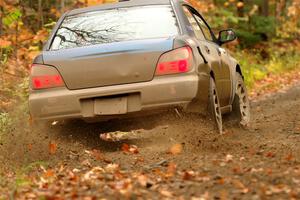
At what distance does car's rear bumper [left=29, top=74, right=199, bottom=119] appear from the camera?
6.83 m

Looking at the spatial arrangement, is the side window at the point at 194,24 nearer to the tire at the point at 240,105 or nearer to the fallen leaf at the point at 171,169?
the tire at the point at 240,105

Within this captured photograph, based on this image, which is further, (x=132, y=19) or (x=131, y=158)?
(x=132, y=19)

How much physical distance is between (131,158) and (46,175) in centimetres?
106

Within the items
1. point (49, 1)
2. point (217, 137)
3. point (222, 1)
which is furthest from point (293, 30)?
point (217, 137)

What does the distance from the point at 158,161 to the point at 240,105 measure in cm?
334

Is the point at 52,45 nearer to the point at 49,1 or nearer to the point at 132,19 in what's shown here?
the point at 132,19

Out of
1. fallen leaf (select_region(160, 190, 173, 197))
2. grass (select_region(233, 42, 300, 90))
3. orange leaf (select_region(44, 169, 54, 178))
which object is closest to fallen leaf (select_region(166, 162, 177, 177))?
fallen leaf (select_region(160, 190, 173, 197))

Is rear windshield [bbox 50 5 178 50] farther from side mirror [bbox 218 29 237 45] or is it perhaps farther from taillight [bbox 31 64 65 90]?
side mirror [bbox 218 29 237 45]

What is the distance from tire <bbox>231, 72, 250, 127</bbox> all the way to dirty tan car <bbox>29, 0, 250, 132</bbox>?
1889 millimetres

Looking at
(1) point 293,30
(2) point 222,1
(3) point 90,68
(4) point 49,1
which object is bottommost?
(1) point 293,30

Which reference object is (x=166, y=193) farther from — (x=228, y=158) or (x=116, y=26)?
(x=116, y=26)

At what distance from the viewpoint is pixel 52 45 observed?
24.5ft

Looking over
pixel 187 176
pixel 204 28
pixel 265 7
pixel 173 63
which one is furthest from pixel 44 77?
pixel 265 7

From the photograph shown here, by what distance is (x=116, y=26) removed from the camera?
744 cm
